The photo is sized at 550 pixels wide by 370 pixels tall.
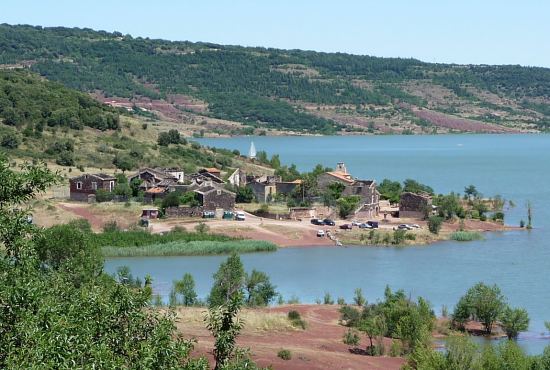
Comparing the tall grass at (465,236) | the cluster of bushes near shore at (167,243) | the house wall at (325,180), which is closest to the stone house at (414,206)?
the tall grass at (465,236)

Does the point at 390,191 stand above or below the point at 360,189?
below

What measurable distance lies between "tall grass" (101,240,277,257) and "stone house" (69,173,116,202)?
11.3 m

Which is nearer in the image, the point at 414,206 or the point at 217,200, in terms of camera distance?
the point at 217,200

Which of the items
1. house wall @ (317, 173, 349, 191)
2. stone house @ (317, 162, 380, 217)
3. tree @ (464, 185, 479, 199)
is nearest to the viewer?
stone house @ (317, 162, 380, 217)

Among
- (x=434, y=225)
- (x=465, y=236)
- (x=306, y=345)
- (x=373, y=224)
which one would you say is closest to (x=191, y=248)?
(x=373, y=224)

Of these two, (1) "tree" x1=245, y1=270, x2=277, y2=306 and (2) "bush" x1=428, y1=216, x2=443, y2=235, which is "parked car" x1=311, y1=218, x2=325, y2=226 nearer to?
(2) "bush" x1=428, y1=216, x2=443, y2=235

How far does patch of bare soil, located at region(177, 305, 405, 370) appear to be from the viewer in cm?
2631

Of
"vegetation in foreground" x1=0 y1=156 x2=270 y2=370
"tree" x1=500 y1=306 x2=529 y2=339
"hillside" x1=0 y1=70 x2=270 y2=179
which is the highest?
"vegetation in foreground" x1=0 y1=156 x2=270 y2=370

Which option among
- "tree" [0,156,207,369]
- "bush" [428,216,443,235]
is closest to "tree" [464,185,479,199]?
"bush" [428,216,443,235]

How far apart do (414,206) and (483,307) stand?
27.7m

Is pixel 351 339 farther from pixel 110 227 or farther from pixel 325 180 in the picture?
pixel 325 180

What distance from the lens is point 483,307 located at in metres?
32.4

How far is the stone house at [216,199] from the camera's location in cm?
5616

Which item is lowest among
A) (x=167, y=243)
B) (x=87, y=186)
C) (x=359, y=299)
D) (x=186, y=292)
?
(x=167, y=243)
